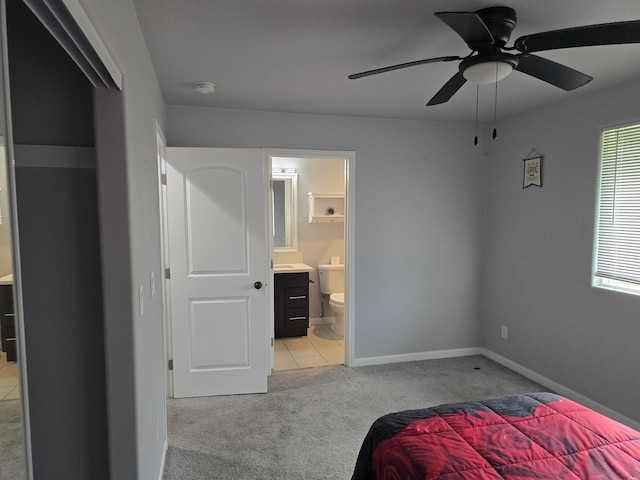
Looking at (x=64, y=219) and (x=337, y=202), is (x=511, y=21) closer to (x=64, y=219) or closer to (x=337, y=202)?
(x=64, y=219)

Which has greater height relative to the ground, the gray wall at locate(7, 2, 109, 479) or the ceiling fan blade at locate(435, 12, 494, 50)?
the ceiling fan blade at locate(435, 12, 494, 50)

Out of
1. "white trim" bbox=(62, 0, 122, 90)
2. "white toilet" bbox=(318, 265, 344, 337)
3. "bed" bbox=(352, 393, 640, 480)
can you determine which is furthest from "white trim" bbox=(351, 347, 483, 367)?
"white trim" bbox=(62, 0, 122, 90)

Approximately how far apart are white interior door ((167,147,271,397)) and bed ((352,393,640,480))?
5.78ft

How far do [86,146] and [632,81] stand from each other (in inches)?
131

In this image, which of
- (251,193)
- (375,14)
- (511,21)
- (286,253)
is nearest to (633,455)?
(511,21)

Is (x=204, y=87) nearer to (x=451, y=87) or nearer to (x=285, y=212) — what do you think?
(x=451, y=87)

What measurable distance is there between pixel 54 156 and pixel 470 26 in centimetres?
166

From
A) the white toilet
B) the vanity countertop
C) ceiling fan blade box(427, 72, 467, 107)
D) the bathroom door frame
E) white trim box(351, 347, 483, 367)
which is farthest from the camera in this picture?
the white toilet

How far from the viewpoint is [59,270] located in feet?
5.22

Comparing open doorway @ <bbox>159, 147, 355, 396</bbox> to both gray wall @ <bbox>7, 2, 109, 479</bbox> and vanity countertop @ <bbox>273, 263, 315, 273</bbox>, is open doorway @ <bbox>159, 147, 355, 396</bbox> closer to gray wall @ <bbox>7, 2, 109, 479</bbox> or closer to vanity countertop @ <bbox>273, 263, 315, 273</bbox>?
vanity countertop @ <bbox>273, 263, 315, 273</bbox>

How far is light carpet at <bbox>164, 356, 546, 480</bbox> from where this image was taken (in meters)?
2.45

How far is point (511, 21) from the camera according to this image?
184cm

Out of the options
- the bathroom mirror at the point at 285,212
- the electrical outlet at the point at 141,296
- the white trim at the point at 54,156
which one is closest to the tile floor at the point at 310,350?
the bathroom mirror at the point at 285,212

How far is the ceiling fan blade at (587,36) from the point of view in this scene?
1.48 metres
